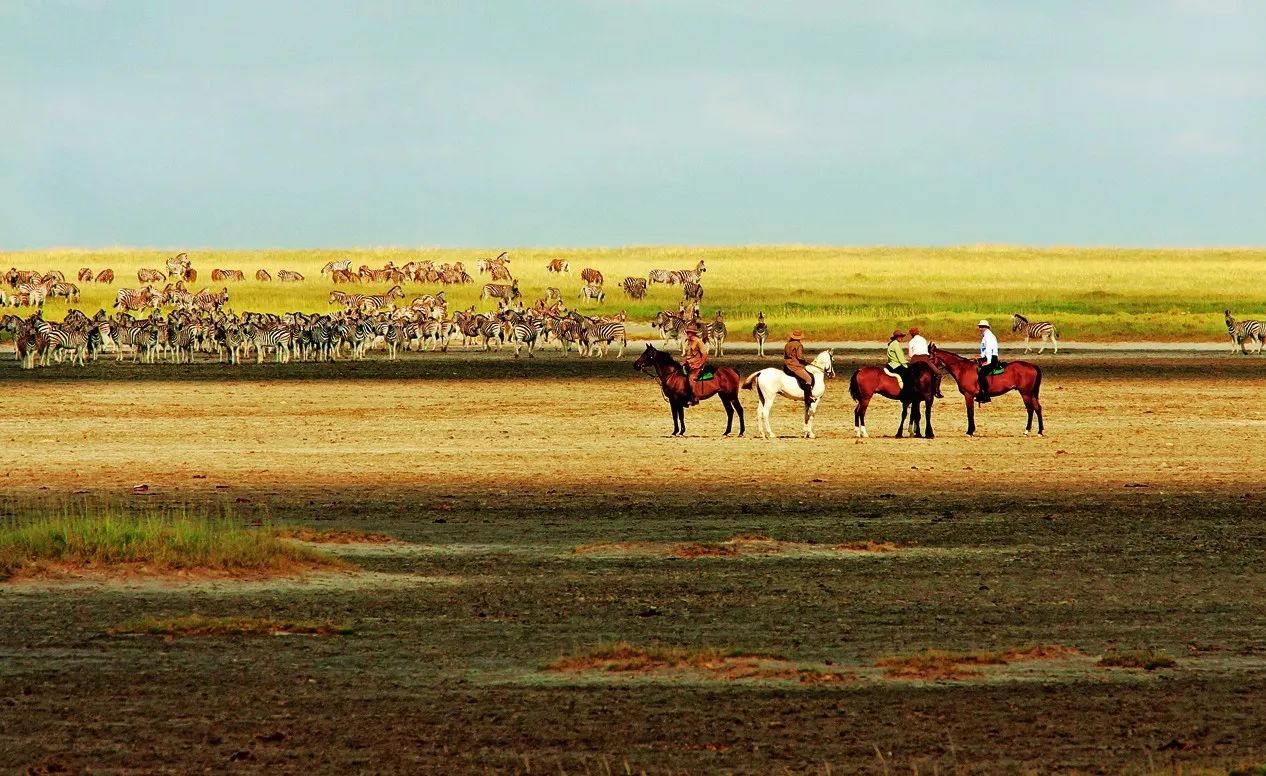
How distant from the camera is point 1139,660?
11211 mm

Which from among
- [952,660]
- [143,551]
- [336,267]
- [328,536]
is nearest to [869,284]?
[336,267]

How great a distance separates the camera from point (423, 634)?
40.7 ft

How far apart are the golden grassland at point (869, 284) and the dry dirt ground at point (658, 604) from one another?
3647 centimetres

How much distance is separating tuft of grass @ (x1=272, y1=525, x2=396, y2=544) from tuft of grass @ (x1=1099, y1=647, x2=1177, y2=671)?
7067 millimetres

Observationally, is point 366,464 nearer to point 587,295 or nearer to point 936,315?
point 936,315

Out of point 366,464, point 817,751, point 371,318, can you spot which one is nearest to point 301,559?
point 817,751

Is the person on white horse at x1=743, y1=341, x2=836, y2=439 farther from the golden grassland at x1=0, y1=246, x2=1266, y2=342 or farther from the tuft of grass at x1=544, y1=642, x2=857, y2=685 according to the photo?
the golden grassland at x1=0, y1=246, x2=1266, y2=342

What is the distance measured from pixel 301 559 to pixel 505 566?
151 centimetres

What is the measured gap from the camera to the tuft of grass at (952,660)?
11.0 meters

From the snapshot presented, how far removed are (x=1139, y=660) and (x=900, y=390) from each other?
16.3m

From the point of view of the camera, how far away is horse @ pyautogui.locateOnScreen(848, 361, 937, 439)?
1069 inches

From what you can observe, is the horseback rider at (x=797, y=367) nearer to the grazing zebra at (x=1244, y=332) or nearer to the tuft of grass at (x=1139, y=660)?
the tuft of grass at (x=1139, y=660)

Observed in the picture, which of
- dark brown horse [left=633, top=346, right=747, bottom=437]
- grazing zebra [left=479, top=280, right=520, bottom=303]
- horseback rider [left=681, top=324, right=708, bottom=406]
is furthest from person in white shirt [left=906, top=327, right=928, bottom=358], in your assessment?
grazing zebra [left=479, top=280, right=520, bottom=303]

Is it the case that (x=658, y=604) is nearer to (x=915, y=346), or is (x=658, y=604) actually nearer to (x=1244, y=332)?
(x=915, y=346)
